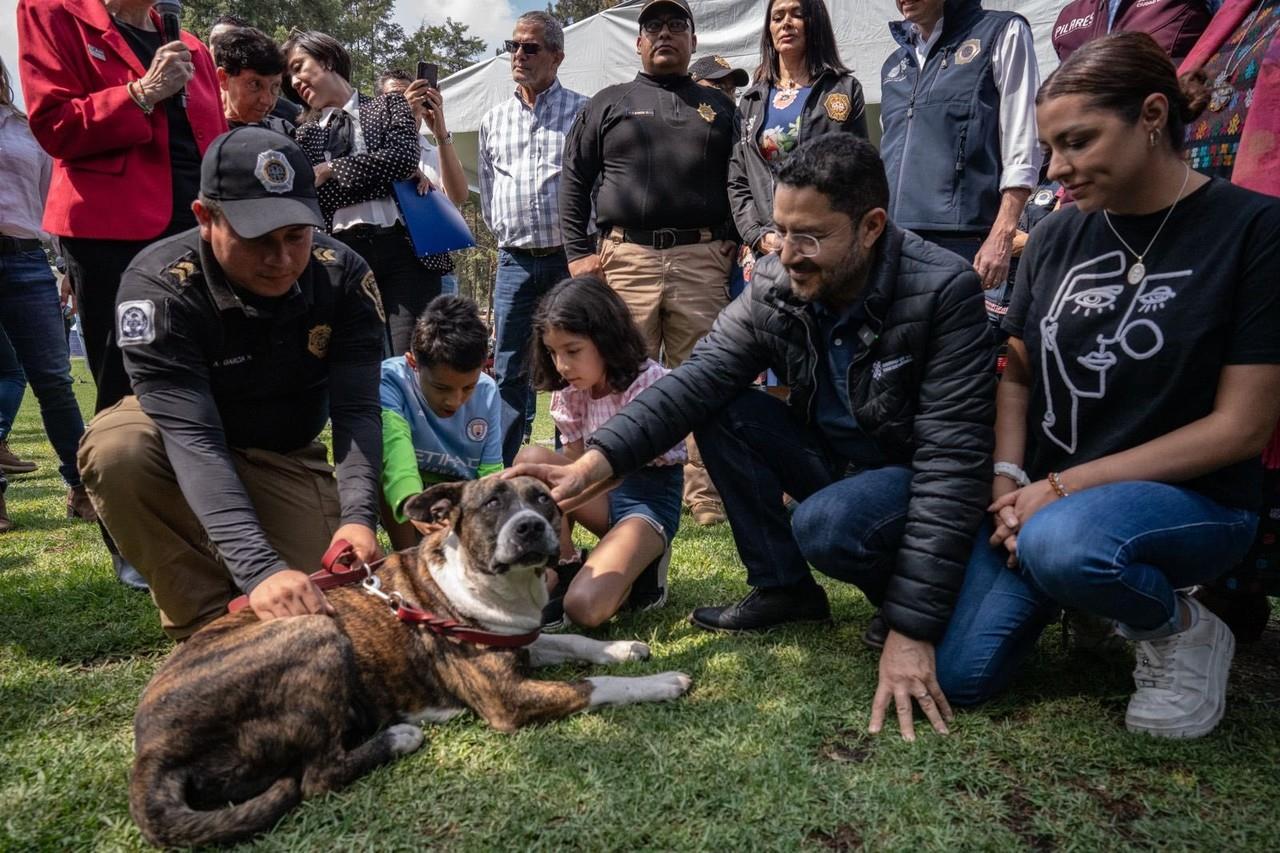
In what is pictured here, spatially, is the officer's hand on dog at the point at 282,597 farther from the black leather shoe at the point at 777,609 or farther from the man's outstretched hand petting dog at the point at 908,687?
the man's outstretched hand petting dog at the point at 908,687

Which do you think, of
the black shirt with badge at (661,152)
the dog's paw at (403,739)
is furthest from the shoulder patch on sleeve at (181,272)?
the black shirt with badge at (661,152)

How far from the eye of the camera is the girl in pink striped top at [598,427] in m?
3.75

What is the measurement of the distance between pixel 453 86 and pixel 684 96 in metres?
7.54

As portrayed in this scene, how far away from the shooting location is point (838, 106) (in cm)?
464

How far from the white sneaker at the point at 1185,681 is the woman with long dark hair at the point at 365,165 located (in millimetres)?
4299

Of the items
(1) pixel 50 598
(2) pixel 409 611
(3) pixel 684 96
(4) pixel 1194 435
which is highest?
(3) pixel 684 96

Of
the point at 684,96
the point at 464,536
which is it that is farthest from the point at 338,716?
the point at 684,96

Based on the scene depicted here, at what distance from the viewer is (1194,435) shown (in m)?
2.45

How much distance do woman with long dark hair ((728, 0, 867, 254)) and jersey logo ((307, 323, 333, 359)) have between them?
2.34m

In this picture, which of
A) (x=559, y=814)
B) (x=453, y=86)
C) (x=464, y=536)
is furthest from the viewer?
(x=453, y=86)

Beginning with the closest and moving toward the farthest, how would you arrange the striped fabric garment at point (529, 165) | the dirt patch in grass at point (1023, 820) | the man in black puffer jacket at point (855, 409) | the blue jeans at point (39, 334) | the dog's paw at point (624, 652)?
1. the dirt patch in grass at point (1023, 820)
2. the man in black puffer jacket at point (855, 409)
3. the dog's paw at point (624, 652)
4. the blue jeans at point (39, 334)
5. the striped fabric garment at point (529, 165)

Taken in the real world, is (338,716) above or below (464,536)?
below

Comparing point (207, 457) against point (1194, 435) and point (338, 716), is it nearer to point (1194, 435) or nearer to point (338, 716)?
point (338, 716)

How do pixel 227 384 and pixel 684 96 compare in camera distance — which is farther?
pixel 684 96
